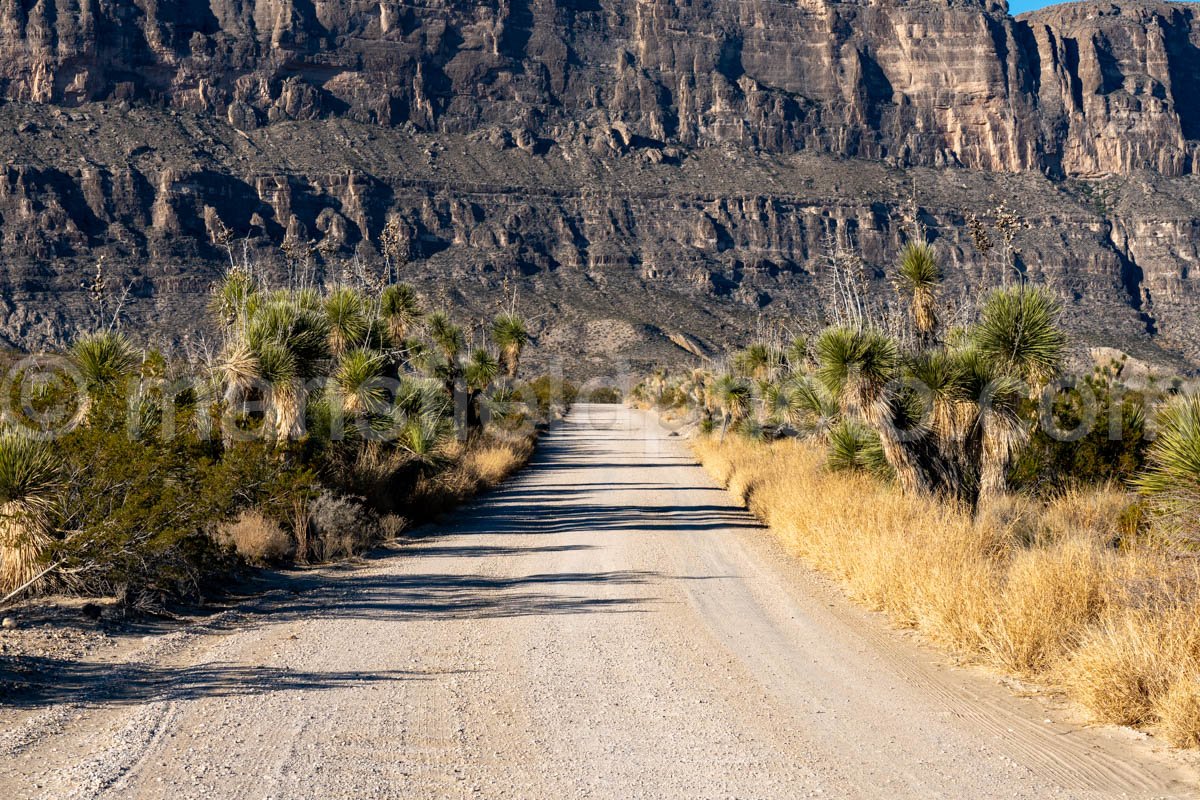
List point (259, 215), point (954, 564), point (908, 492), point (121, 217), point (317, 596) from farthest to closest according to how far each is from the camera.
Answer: point (259, 215)
point (121, 217)
point (908, 492)
point (317, 596)
point (954, 564)

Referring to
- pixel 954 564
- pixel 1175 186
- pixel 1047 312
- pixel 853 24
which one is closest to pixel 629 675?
pixel 954 564

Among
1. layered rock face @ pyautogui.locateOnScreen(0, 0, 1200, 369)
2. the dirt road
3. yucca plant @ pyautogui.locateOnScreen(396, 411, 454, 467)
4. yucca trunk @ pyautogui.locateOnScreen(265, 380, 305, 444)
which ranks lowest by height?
the dirt road

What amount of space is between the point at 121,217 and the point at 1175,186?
11789cm

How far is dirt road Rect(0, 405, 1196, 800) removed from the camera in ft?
19.1

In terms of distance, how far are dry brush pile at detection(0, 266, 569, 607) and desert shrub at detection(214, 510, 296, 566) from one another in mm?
24

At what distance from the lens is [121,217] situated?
106062mm

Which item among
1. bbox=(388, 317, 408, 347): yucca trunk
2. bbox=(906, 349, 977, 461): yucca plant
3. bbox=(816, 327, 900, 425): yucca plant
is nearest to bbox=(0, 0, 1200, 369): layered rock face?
bbox=(388, 317, 408, 347): yucca trunk

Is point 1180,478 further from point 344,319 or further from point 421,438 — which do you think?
point 344,319

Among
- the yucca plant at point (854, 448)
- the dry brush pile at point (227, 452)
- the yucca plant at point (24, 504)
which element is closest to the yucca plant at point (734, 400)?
the dry brush pile at point (227, 452)

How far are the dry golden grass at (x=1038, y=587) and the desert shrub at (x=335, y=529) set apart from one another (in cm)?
571

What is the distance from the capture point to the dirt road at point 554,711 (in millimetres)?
5820

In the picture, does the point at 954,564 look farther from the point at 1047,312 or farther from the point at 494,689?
the point at 1047,312

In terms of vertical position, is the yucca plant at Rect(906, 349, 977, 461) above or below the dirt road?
above

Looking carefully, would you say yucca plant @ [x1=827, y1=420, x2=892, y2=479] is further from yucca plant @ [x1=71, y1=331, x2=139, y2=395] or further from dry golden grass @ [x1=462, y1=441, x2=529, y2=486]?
yucca plant @ [x1=71, y1=331, x2=139, y2=395]
